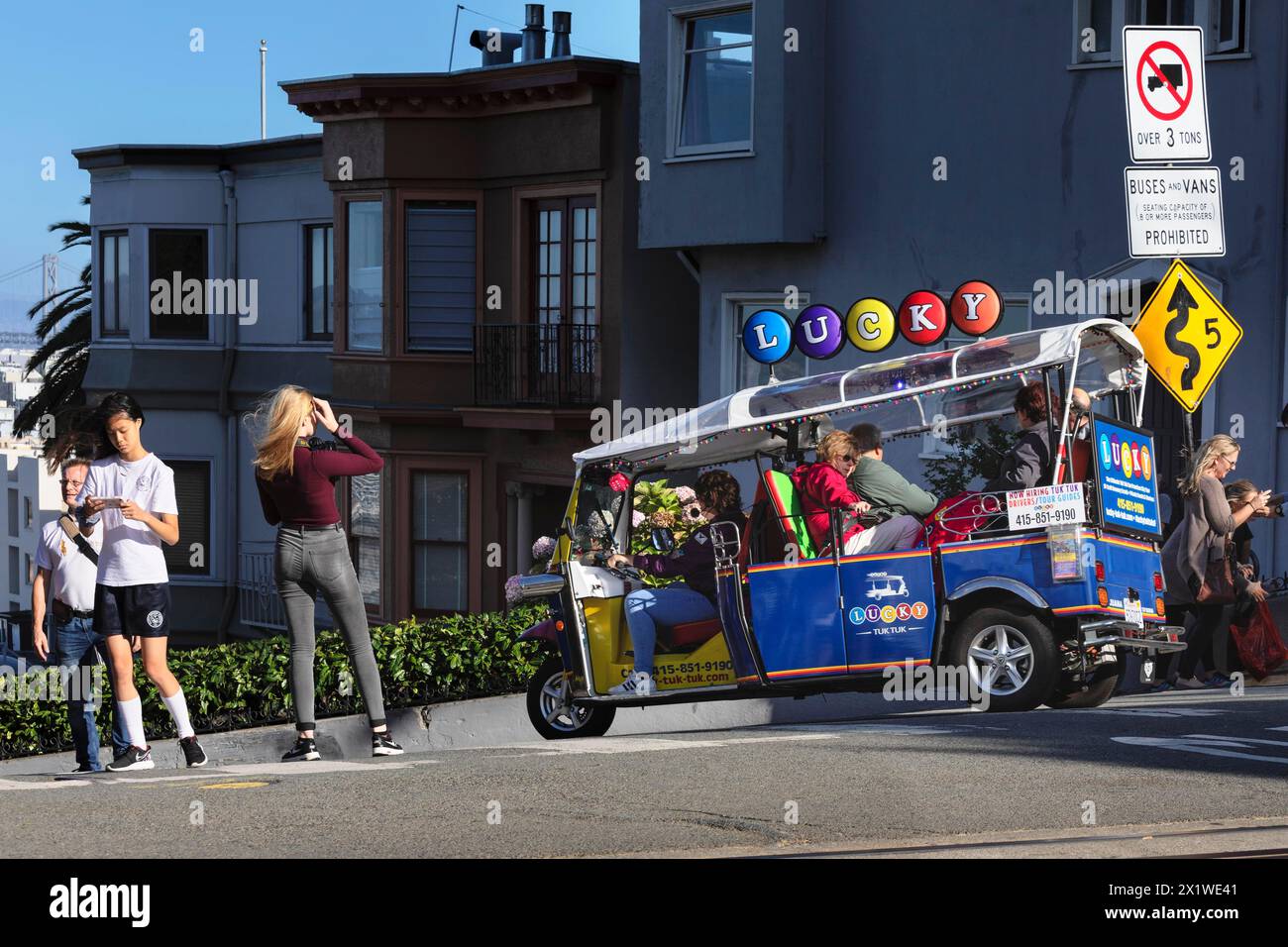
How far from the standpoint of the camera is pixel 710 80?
73.2ft

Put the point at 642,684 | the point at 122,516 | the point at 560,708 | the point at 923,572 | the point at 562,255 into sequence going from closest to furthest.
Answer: the point at 122,516
the point at 923,572
the point at 642,684
the point at 560,708
the point at 562,255

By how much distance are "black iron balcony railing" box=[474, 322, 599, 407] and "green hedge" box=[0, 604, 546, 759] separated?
8.48 metres

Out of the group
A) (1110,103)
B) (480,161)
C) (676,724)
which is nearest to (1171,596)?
(676,724)

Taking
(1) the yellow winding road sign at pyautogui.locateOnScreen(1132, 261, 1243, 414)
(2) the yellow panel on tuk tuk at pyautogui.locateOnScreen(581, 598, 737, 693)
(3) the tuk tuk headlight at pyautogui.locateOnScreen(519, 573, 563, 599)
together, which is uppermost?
(1) the yellow winding road sign at pyautogui.locateOnScreen(1132, 261, 1243, 414)

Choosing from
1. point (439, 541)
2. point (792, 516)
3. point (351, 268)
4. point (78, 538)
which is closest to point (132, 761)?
point (78, 538)

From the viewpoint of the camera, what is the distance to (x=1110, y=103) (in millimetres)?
18578

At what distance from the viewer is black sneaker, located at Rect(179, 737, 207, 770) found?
1055cm

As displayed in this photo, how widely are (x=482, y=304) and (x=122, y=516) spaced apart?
51.1ft

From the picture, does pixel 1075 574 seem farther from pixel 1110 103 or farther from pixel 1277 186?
pixel 1110 103

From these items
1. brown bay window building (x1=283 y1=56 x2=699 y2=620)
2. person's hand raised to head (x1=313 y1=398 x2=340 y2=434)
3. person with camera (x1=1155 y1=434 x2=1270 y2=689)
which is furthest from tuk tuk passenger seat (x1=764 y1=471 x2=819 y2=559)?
brown bay window building (x1=283 y1=56 x2=699 y2=620)

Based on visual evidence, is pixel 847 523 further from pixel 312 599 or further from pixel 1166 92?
pixel 1166 92

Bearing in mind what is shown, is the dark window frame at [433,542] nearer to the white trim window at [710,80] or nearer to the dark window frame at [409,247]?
the dark window frame at [409,247]

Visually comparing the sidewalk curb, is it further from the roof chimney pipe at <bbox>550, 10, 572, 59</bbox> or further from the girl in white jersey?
the roof chimney pipe at <bbox>550, 10, 572, 59</bbox>

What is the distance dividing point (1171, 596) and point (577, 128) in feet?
38.7
